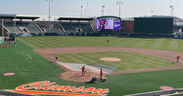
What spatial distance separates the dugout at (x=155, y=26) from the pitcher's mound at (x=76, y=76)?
74669 mm

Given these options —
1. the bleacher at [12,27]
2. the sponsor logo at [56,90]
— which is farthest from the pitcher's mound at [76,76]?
the bleacher at [12,27]

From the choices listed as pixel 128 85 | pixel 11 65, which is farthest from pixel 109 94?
pixel 11 65

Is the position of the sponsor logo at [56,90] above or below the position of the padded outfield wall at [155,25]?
below

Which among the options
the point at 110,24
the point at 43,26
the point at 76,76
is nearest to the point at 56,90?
the point at 76,76

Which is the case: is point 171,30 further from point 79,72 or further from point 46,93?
point 46,93

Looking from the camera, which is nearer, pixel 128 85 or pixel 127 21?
pixel 128 85

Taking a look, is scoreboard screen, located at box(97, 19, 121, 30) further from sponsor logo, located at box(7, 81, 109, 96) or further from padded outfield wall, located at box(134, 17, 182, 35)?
sponsor logo, located at box(7, 81, 109, 96)

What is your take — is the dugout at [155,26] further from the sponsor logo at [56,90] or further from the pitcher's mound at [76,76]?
the sponsor logo at [56,90]

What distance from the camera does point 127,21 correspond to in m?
112

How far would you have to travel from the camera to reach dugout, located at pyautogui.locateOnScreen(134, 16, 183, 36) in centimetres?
9306

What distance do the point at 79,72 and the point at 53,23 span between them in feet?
290

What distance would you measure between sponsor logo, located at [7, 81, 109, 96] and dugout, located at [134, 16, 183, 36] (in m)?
80.4

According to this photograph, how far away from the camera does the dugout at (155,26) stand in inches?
3664

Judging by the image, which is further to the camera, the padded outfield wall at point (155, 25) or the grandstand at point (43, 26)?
the grandstand at point (43, 26)
